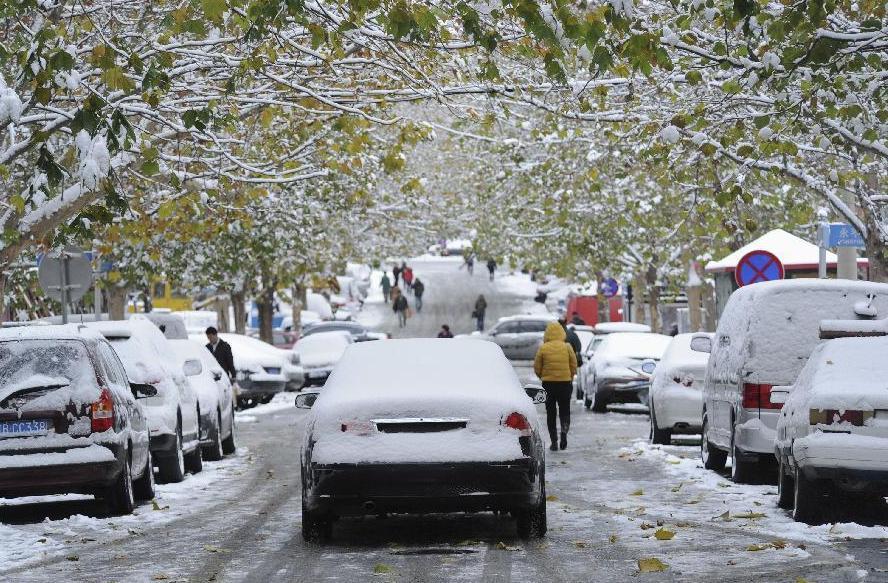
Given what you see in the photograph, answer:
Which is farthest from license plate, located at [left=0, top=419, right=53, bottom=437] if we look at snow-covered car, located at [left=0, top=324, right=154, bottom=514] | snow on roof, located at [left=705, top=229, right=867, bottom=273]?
snow on roof, located at [left=705, top=229, right=867, bottom=273]

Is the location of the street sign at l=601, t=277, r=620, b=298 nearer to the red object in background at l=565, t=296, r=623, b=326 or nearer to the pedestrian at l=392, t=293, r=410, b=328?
the red object in background at l=565, t=296, r=623, b=326

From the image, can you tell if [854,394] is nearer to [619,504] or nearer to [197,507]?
[619,504]

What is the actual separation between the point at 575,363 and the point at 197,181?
219 inches

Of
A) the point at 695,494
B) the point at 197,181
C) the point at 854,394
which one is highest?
the point at 197,181

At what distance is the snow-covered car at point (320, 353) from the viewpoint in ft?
135

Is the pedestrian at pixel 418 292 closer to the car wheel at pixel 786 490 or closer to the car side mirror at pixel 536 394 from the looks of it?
the car side mirror at pixel 536 394

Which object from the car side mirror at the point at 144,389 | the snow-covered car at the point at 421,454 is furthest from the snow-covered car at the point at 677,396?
the snow-covered car at the point at 421,454

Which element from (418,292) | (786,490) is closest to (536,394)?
(786,490)

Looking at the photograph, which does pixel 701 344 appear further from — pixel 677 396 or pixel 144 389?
pixel 144 389

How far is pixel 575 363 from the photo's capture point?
20859 mm

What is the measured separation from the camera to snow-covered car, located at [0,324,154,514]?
43.2ft

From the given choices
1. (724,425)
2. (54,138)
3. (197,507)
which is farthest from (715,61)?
(54,138)

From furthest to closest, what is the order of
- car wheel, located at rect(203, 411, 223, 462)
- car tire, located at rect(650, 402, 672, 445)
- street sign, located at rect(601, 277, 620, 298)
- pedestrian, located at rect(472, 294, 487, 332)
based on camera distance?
pedestrian, located at rect(472, 294, 487, 332) < street sign, located at rect(601, 277, 620, 298) < car tire, located at rect(650, 402, 672, 445) < car wheel, located at rect(203, 411, 223, 462)

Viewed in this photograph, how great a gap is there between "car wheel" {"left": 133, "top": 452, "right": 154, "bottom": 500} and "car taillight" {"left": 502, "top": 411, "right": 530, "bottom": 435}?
5083 mm
